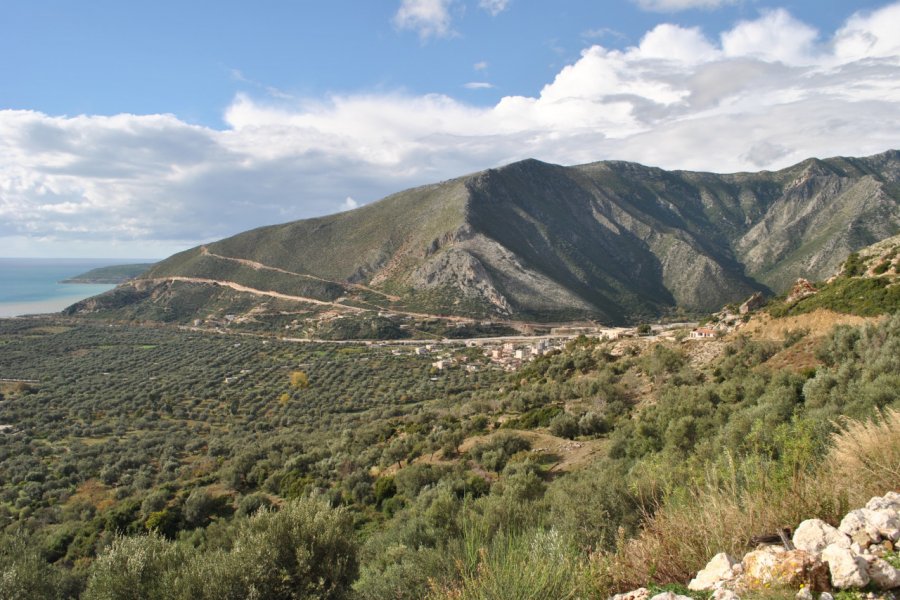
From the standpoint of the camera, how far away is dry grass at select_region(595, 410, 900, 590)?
167 inches

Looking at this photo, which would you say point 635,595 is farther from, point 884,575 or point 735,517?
point 884,575

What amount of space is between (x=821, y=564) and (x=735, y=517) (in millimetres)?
1119

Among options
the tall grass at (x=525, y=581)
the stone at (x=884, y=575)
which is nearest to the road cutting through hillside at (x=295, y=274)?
the tall grass at (x=525, y=581)

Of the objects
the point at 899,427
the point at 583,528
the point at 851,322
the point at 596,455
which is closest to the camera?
the point at 899,427

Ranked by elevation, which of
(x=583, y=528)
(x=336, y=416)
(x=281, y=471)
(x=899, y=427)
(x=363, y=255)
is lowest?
(x=336, y=416)

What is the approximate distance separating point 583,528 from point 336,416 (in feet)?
106

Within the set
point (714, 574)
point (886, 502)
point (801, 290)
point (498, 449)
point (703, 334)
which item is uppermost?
point (886, 502)

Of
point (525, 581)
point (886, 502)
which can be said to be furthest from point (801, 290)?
point (525, 581)

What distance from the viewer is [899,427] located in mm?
5062

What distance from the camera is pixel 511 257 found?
108625 mm

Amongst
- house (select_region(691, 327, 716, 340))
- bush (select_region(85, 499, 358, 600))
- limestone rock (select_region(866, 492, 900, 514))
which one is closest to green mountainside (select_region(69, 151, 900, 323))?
house (select_region(691, 327, 716, 340))

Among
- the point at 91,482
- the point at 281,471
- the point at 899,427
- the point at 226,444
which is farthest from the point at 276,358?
the point at 899,427

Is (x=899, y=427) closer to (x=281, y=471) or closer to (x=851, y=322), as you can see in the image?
(x=851, y=322)

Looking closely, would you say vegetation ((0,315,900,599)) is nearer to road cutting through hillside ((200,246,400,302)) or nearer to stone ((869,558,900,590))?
stone ((869,558,900,590))
